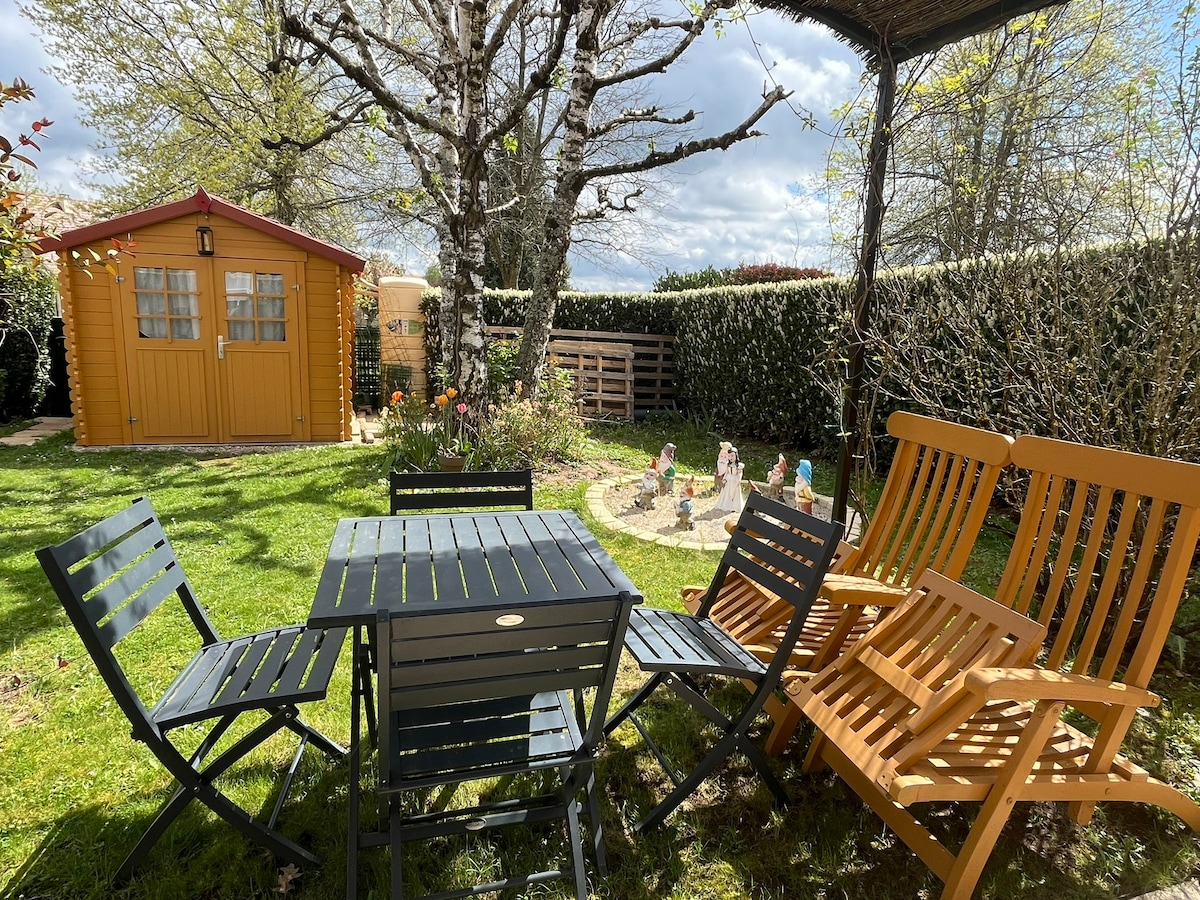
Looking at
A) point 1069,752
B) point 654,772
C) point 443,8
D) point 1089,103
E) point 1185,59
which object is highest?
point 443,8

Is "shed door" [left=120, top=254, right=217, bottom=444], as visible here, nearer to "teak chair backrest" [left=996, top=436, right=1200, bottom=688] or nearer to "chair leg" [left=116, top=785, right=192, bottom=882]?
"chair leg" [left=116, top=785, right=192, bottom=882]

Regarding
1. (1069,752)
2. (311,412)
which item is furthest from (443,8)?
(1069,752)

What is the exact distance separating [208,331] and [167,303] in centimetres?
54

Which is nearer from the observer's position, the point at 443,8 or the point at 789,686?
the point at 789,686

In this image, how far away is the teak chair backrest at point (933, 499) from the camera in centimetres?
258

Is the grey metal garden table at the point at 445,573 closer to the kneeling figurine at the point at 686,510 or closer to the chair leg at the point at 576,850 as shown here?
the chair leg at the point at 576,850

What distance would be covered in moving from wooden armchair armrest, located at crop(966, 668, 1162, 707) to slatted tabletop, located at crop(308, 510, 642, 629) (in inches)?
38.2

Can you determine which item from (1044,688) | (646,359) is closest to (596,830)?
(1044,688)

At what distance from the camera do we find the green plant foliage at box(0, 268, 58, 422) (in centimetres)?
843

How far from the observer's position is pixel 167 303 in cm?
759

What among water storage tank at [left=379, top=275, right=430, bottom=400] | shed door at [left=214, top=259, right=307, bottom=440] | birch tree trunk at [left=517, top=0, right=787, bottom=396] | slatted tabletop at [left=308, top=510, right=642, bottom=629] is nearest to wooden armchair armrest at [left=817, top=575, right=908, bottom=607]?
slatted tabletop at [left=308, top=510, right=642, bottom=629]

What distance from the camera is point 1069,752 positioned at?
1943mm

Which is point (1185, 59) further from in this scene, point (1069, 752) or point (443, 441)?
point (443, 441)

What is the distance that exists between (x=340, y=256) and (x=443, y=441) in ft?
11.1
